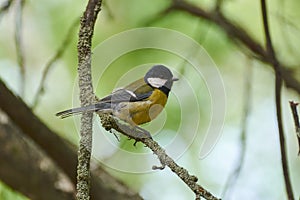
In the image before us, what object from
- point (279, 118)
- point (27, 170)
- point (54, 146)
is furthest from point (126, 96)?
point (27, 170)

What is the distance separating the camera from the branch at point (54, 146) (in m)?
1.49

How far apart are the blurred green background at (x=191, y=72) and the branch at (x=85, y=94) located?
824 millimetres

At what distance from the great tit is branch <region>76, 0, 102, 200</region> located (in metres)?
0.12

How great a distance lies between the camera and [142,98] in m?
1.20

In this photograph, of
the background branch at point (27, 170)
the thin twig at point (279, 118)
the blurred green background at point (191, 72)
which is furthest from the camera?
the blurred green background at point (191, 72)

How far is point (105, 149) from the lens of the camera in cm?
144

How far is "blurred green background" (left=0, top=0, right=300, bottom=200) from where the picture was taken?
6.00 ft

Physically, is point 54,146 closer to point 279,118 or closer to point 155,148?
point 279,118

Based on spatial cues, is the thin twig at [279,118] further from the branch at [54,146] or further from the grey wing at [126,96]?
the branch at [54,146]

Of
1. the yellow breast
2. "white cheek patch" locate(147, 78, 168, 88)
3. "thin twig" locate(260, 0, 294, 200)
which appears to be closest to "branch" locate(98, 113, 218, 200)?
the yellow breast

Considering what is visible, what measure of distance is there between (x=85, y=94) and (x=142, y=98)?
0.38 meters

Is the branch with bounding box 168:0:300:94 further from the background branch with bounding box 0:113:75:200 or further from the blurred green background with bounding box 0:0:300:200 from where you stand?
the background branch with bounding box 0:113:75:200

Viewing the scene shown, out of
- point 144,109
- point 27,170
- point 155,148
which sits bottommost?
point 155,148

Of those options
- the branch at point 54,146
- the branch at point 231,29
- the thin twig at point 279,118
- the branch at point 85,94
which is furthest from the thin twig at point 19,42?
the branch at point 85,94
